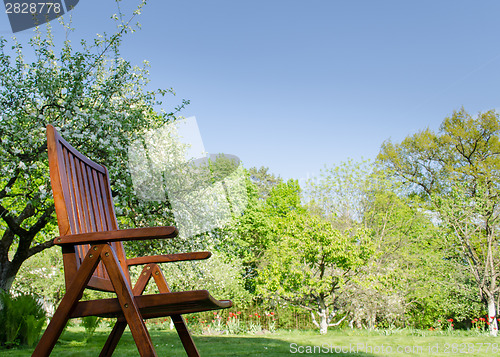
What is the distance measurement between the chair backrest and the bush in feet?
13.7

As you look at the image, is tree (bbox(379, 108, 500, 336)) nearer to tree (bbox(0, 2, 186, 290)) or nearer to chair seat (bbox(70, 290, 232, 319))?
tree (bbox(0, 2, 186, 290))

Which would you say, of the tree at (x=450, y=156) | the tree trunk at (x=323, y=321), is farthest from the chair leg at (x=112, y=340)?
the tree at (x=450, y=156)

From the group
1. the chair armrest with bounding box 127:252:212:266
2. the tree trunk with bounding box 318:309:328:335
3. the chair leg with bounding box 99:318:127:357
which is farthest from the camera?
the tree trunk with bounding box 318:309:328:335

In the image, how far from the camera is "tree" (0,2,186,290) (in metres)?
5.36

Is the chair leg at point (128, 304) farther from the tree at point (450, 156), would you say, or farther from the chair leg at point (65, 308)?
the tree at point (450, 156)

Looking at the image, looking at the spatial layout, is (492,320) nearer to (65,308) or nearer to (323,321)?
(323,321)

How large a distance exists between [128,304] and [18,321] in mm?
5254

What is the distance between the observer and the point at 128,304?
1.58 m

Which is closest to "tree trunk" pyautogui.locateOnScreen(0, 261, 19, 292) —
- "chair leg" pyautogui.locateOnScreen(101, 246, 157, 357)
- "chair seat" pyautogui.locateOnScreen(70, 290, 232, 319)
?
"chair seat" pyautogui.locateOnScreen(70, 290, 232, 319)

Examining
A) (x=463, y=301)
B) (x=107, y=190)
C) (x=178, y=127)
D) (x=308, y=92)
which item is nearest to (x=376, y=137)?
(x=308, y=92)

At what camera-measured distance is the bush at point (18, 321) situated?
18.5ft

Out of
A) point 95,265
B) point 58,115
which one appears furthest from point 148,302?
point 58,115

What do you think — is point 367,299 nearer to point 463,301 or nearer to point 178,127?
point 463,301

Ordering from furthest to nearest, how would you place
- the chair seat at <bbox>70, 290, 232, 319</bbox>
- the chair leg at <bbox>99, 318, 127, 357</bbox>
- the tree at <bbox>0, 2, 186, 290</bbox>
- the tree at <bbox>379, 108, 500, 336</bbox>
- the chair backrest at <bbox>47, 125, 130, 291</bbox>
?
the tree at <bbox>379, 108, 500, 336</bbox>, the tree at <bbox>0, 2, 186, 290</bbox>, the chair leg at <bbox>99, 318, 127, 357</bbox>, the chair backrest at <bbox>47, 125, 130, 291</bbox>, the chair seat at <bbox>70, 290, 232, 319</bbox>
